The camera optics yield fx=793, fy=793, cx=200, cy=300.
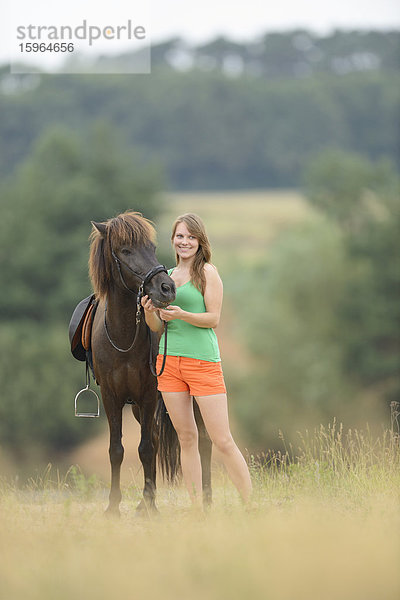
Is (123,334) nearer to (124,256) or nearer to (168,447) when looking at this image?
(124,256)

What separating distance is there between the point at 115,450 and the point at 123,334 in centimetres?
94

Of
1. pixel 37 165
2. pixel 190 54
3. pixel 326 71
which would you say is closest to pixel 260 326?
pixel 37 165

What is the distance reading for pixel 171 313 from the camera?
523 cm

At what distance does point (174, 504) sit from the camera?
6.80m

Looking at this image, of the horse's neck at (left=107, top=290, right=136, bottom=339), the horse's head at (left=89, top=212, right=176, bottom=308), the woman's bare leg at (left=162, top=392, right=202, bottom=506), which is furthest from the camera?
the horse's neck at (left=107, top=290, right=136, bottom=339)

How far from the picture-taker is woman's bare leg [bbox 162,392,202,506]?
5516 millimetres

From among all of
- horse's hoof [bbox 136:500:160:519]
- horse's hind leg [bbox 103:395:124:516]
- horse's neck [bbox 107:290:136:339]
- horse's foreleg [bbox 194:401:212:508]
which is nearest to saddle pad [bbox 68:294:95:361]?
horse's neck [bbox 107:290:136:339]

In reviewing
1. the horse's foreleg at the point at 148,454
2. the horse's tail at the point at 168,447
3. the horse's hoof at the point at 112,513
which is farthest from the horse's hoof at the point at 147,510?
the horse's tail at the point at 168,447

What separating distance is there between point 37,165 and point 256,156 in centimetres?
4219

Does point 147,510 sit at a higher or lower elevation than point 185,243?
lower

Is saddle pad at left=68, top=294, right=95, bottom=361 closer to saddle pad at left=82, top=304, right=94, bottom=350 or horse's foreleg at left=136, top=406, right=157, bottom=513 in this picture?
saddle pad at left=82, top=304, right=94, bottom=350

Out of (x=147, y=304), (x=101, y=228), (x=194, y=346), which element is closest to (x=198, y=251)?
(x=147, y=304)

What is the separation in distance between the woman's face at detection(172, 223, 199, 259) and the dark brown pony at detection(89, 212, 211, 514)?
12.2 inches

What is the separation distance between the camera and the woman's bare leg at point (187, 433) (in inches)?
217
